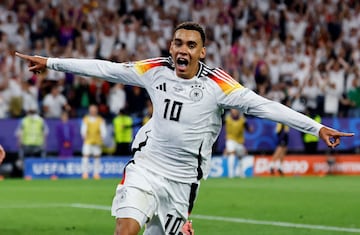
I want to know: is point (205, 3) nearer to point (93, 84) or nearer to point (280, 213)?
point (93, 84)

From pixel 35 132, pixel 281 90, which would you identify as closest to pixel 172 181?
pixel 35 132

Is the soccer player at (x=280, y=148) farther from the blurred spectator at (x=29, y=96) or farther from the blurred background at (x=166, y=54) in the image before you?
the blurred spectator at (x=29, y=96)

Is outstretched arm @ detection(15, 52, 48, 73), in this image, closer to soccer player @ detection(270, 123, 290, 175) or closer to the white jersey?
the white jersey

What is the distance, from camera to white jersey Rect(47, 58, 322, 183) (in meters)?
7.96

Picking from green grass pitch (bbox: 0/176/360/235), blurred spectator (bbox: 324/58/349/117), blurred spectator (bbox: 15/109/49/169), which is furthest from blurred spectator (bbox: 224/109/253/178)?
blurred spectator (bbox: 15/109/49/169)

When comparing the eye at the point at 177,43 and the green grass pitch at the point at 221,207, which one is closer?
the eye at the point at 177,43

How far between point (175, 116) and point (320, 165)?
20907 millimetres

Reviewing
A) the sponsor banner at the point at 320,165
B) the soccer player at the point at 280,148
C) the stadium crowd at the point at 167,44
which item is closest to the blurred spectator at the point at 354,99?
the stadium crowd at the point at 167,44

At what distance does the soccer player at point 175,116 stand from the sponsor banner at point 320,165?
1990cm

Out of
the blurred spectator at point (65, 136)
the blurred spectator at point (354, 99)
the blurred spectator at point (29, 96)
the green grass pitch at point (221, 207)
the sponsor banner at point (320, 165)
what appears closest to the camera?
the green grass pitch at point (221, 207)

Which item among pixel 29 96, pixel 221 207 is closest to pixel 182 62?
pixel 221 207

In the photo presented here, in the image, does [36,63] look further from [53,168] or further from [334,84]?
[334,84]

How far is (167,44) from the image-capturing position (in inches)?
1081

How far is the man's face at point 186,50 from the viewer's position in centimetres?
790
